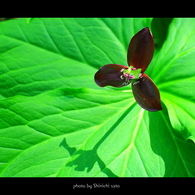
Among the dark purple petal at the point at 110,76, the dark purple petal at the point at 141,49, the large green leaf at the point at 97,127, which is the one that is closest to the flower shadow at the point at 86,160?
the large green leaf at the point at 97,127

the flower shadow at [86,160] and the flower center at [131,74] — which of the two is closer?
the flower center at [131,74]

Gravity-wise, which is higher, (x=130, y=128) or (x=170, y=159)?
(x=130, y=128)

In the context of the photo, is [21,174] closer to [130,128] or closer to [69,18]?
[130,128]

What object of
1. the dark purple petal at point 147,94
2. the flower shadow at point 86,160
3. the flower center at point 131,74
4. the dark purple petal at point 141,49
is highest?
the dark purple petal at point 141,49

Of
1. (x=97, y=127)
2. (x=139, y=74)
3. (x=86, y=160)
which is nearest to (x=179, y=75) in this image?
(x=139, y=74)

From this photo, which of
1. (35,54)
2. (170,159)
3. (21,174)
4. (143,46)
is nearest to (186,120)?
(170,159)

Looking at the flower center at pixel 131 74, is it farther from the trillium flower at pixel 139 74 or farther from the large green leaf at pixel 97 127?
the large green leaf at pixel 97 127

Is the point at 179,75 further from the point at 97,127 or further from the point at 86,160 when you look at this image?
the point at 86,160
